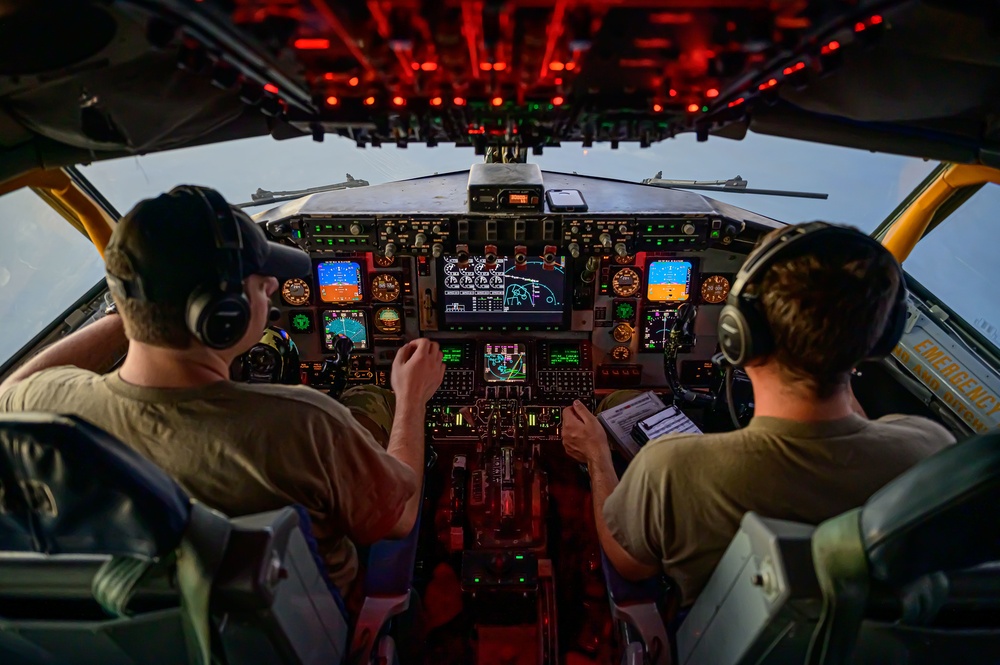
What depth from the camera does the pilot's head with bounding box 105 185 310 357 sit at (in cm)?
126

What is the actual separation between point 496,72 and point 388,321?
2.06 metres

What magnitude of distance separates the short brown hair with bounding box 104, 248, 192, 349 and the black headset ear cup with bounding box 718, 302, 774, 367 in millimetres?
1189

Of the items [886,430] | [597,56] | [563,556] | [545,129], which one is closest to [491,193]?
[545,129]

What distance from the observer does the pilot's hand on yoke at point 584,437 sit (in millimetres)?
2127

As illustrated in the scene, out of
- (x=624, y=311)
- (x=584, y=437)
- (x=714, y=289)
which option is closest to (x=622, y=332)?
Answer: (x=624, y=311)

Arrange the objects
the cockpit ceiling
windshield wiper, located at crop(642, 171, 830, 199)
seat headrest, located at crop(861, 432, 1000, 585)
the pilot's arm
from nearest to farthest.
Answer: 1. seat headrest, located at crop(861, 432, 1000, 585)
2. the cockpit ceiling
3. the pilot's arm
4. windshield wiper, located at crop(642, 171, 830, 199)

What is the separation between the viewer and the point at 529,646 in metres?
2.26

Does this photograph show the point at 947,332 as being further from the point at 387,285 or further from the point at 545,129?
the point at 387,285

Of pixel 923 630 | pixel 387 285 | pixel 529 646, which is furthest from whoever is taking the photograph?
pixel 387 285

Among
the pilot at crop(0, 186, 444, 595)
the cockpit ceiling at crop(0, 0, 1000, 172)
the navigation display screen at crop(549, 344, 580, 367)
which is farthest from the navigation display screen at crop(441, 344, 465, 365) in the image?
the pilot at crop(0, 186, 444, 595)

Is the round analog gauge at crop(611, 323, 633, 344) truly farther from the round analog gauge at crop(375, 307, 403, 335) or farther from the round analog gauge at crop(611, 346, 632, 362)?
the round analog gauge at crop(375, 307, 403, 335)

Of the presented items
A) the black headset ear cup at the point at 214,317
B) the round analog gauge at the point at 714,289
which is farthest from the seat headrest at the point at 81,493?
the round analog gauge at the point at 714,289

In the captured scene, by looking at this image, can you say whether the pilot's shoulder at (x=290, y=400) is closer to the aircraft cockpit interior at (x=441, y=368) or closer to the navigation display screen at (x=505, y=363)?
the aircraft cockpit interior at (x=441, y=368)

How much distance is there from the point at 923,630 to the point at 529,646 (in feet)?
5.15
